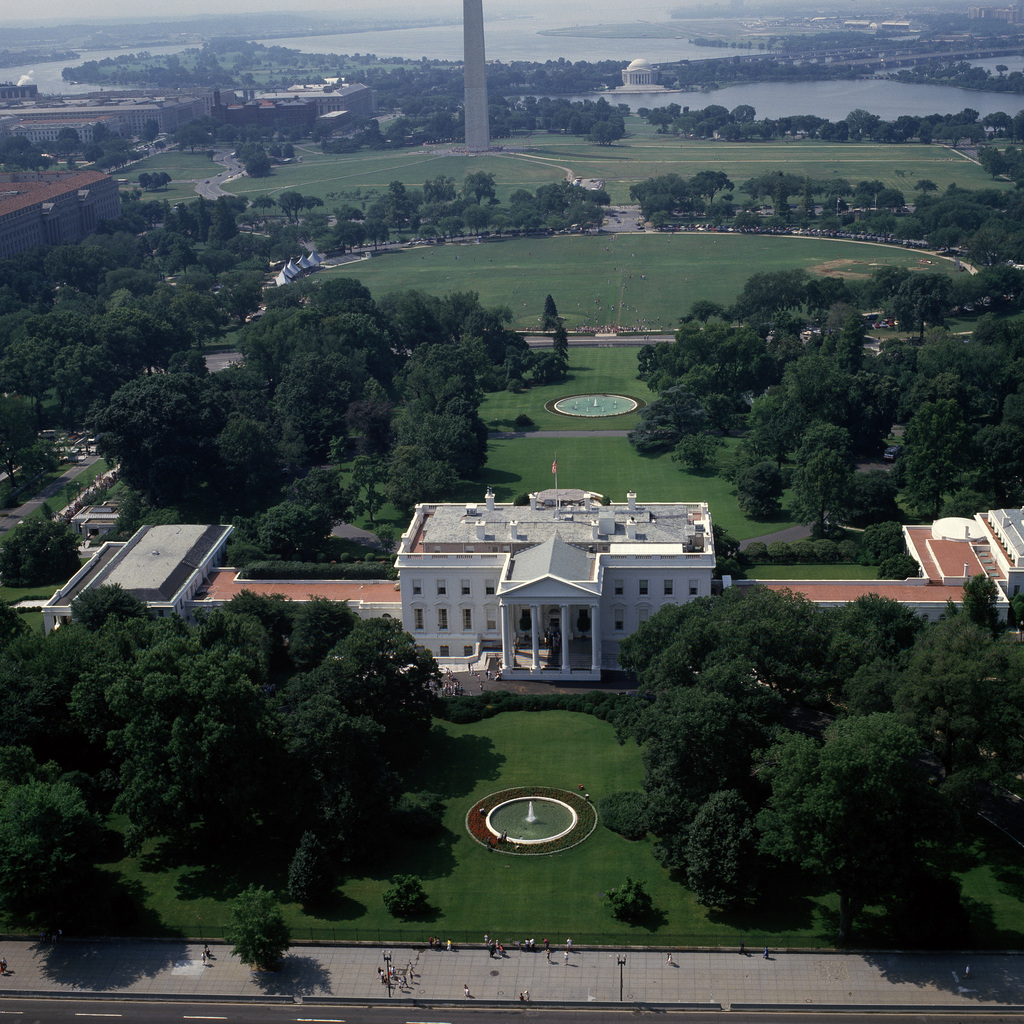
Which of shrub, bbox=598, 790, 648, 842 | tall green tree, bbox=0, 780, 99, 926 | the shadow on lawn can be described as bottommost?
the shadow on lawn

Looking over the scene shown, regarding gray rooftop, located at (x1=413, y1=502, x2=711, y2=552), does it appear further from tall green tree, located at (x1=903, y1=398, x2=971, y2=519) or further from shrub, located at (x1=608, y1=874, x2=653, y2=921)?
shrub, located at (x1=608, y1=874, x2=653, y2=921)

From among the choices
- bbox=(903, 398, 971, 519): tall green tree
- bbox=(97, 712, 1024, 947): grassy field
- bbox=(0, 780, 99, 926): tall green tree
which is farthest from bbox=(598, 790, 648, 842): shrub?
bbox=(903, 398, 971, 519): tall green tree

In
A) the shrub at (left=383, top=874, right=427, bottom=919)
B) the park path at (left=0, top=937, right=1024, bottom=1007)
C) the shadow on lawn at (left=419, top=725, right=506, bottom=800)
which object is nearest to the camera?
the park path at (left=0, top=937, right=1024, bottom=1007)

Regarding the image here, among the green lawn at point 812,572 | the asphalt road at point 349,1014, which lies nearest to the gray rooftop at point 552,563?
the green lawn at point 812,572

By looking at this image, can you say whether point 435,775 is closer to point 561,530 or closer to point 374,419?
point 561,530

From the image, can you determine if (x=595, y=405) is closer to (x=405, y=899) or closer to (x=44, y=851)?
(x=405, y=899)

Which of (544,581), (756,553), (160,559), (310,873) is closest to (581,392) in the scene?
(756,553)
